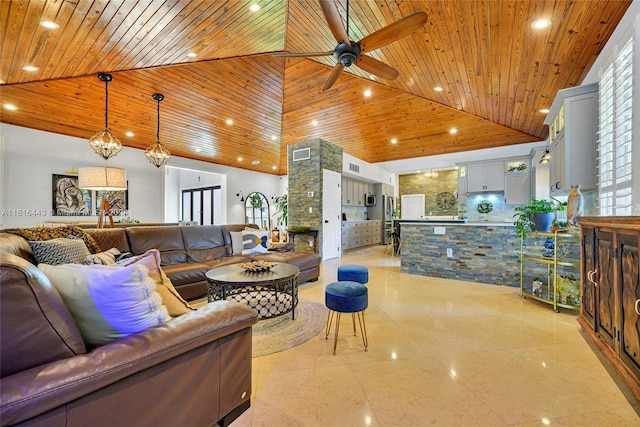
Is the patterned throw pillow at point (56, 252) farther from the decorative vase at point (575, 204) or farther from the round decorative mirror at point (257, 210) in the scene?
the round decorative mirror at point (257, 210)

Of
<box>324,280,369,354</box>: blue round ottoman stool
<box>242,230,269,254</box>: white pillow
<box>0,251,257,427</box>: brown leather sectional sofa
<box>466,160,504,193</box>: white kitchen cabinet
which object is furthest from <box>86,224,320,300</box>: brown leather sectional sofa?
<box>466,160,504,193</box>: white kitchen cabinet

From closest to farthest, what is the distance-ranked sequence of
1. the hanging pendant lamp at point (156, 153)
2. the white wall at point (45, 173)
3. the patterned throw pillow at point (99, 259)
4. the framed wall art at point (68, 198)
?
the patterned throw pillow at point (99, 259) < the hanging pendant lamp at point (156, 153) < the white wall at point (45, 173) < the framed wall art at point (68, 198)

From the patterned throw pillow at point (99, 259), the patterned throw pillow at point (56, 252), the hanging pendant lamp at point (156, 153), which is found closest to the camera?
the patterned throw pillow at point (99, 259)

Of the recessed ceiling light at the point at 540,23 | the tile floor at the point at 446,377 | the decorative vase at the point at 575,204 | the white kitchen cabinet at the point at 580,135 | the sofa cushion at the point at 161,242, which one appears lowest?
the tile floor at the point at 446,377

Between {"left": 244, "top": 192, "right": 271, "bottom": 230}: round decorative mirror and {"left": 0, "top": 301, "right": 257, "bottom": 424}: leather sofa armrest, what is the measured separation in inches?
337

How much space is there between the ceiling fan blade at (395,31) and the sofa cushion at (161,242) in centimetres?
334

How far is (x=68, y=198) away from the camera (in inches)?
221

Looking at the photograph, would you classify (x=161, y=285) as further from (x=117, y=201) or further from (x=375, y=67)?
(x=117, y=201)

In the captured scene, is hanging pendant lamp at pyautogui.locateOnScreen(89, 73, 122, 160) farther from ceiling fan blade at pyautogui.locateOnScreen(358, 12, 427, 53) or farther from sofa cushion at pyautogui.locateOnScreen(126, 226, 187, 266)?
ceiling fan blade at pyautogui.locateOnScreen(358, 12, 427, 53)

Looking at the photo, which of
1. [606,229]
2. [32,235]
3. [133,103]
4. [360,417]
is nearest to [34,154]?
[133,103]

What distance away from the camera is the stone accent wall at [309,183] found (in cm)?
620

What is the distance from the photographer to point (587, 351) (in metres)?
2.21

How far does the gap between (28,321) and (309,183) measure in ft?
18.5

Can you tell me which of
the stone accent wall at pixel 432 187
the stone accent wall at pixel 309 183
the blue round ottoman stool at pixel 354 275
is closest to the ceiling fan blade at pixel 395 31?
the blue round ottoman stool at pixel 354 275
